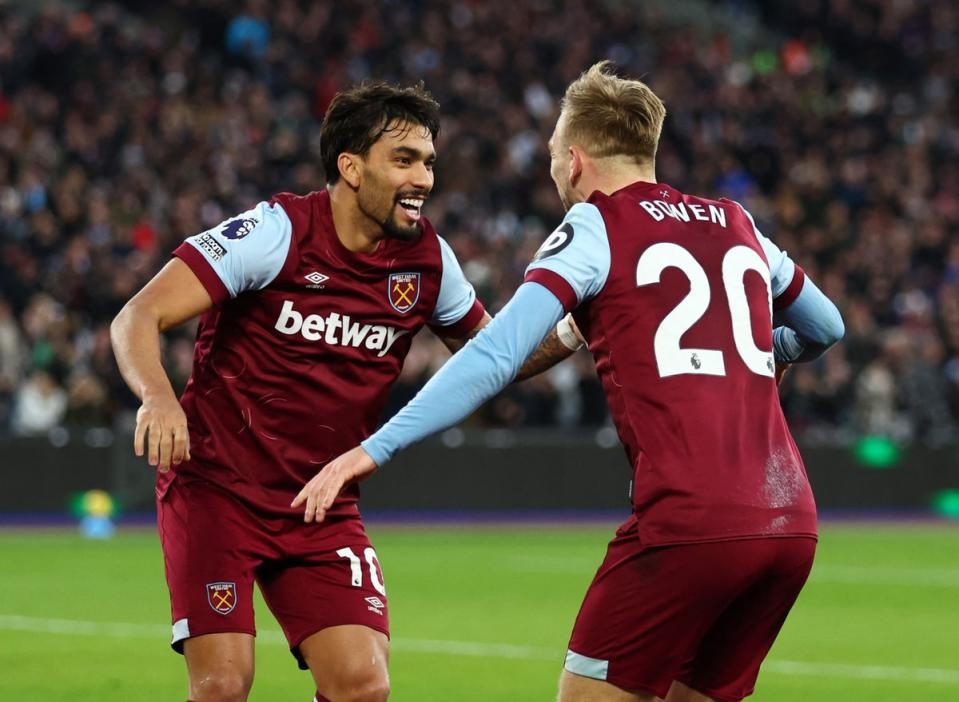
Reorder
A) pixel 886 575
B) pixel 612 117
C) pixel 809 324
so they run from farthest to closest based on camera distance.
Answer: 1. pixel 886 575
2. pixel 809 324
3. pixel 612 117

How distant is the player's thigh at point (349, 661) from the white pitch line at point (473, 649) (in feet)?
15.2

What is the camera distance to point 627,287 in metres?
4.61

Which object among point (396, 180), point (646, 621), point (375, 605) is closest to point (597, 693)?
point (646, 621)

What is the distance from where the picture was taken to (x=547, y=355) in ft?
18.9

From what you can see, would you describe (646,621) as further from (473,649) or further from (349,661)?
(473,649)

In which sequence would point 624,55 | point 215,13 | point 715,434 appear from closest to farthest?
point 715,434 → point 215,13 → point 624,55

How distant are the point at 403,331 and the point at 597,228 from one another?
137 centimetres

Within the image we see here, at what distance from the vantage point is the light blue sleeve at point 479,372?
14.8 feet

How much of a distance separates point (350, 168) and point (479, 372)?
155cm

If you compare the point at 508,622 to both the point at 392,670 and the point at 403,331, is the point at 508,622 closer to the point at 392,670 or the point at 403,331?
the point at 392,670

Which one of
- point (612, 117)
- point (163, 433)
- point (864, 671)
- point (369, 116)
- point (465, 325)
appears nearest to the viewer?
point (612, 117)

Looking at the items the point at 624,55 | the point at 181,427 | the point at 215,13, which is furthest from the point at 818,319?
the point at 624,55

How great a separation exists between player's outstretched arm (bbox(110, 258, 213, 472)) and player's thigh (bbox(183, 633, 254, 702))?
0.60 meters

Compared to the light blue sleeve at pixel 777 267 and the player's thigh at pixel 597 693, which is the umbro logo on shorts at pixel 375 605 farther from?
the light blue sleeve at pixel 777 267
